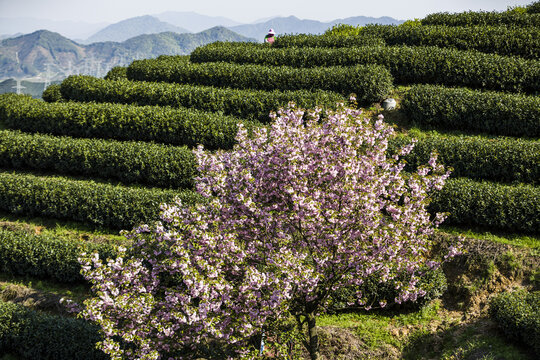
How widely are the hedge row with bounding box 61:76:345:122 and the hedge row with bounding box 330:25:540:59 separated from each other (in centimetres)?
858

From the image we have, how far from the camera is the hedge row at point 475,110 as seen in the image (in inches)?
725

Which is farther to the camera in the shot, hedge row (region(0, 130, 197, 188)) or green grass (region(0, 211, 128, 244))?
hedge row (region(0, 130, 197, 188))

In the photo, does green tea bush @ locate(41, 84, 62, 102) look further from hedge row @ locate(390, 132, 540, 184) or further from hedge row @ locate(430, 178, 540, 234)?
hedge row @ locate(430, 178, 540, 234)

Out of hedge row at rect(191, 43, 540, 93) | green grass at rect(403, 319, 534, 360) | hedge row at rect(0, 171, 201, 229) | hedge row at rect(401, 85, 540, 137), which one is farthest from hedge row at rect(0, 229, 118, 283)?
hedge row at rect(191, 43, 540, 93)

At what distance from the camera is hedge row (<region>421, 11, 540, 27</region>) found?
2519cm

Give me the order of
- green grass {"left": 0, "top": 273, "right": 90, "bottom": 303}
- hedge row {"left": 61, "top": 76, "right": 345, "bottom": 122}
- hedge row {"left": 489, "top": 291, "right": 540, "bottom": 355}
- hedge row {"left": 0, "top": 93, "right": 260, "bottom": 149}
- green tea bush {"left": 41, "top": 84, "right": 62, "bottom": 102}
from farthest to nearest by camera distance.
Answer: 1. green tea bush {"left": 41, "top": 84, "right": 62, "bottom": 102}
2. hedge row {"left": 61, "top": 76, "right": 345, "bottom": 122}
3. hedge row {"left": 0, "top": 93, "right": 260, "bottom": 149}
4. green grass {"left": 0, "top": 273, "right": 90, "bottom": 303}
5. hedge row {"left": 489, "top": 291, "right": 540, "bottom": 355}

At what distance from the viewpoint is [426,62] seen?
22.5 m

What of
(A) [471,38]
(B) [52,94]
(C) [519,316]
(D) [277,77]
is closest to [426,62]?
(A) [471,38]

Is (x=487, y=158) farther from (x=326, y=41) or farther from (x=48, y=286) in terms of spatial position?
(x=48, y=286)

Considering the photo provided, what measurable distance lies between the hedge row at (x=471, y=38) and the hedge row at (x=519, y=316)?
17.2m

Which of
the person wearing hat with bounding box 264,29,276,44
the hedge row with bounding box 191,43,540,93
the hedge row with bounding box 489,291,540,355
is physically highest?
the person wearing hat with bounding box 264,29,276,44

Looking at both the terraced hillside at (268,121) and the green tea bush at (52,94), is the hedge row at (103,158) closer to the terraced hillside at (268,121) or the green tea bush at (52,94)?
the terraced hillside at (268,121)

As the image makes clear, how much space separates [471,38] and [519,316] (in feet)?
62.7

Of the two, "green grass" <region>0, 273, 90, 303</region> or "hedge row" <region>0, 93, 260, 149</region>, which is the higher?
"hedge row" <region>0, 93, 260, 149</region>
